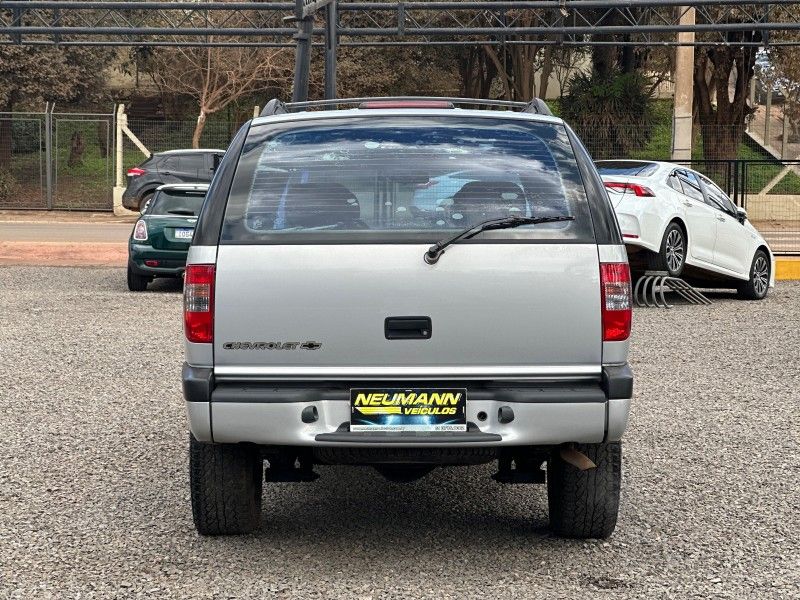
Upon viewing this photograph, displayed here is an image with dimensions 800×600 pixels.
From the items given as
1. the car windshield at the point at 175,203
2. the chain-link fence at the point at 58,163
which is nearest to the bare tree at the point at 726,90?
the chain-link fence at the point at 58,163

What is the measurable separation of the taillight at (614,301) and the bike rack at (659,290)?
424 inches

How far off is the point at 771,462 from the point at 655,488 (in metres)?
0.98

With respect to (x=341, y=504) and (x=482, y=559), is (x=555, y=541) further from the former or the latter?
(x=341, y=504)

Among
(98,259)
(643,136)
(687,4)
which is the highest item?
(687,4)

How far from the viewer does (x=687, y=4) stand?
982 inches

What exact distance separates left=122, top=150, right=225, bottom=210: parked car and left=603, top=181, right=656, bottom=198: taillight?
15185mm

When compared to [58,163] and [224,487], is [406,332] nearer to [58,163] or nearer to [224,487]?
[224,487]

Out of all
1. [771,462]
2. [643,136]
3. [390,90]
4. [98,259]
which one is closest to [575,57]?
[390,90]

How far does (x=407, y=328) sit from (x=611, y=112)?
30.7 meters

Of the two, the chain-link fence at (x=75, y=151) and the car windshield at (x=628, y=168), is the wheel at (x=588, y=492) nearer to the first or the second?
the car windshield at (x=628, y=168)

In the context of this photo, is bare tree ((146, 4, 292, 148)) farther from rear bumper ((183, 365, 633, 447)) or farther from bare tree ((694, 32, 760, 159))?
rear bumper ((183, 365, 633, 447))

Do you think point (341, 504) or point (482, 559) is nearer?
point (482, 559)

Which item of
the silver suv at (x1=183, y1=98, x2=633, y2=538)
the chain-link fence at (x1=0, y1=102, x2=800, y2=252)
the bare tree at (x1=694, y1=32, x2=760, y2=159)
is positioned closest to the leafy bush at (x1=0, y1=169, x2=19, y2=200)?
the chain-link fence at (x1=0, y1=102, x2=800, y2=252)

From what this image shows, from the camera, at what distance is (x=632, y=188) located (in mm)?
15367
